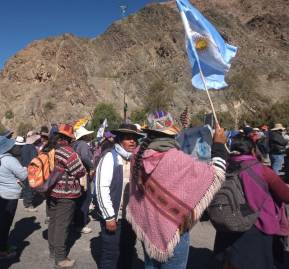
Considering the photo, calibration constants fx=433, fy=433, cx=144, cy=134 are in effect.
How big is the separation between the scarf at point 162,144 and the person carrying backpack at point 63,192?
2149 mm

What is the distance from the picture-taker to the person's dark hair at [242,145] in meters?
3.74

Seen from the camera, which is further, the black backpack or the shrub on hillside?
the shrub on hillside

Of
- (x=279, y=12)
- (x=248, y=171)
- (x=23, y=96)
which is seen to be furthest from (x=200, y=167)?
(x=279, y=12)

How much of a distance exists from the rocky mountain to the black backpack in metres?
61.5

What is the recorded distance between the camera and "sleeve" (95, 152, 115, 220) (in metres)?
4.02

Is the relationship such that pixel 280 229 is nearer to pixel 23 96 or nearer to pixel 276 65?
pixel 23 96

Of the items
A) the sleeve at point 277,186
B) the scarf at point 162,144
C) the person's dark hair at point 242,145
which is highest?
the scarf at point 162,144

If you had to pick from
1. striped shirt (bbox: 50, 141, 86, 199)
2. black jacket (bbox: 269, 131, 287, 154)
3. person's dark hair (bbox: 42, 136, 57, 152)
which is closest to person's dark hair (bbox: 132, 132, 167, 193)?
striped shirt (bbox: 50, 141, 86, 199)

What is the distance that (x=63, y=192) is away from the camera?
5.30m

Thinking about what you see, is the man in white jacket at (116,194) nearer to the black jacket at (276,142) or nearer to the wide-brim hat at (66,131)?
the wide-brim hat at (66,131)

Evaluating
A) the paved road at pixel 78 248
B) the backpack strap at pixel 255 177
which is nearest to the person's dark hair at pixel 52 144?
the paved road at pixel 78 248

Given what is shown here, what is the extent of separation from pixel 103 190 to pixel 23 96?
8321cm

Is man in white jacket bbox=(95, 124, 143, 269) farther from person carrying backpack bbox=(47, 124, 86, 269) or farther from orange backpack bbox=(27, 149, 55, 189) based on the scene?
orange backpack bbox=(27, 149, 55, 189)

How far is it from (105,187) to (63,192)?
143cm
